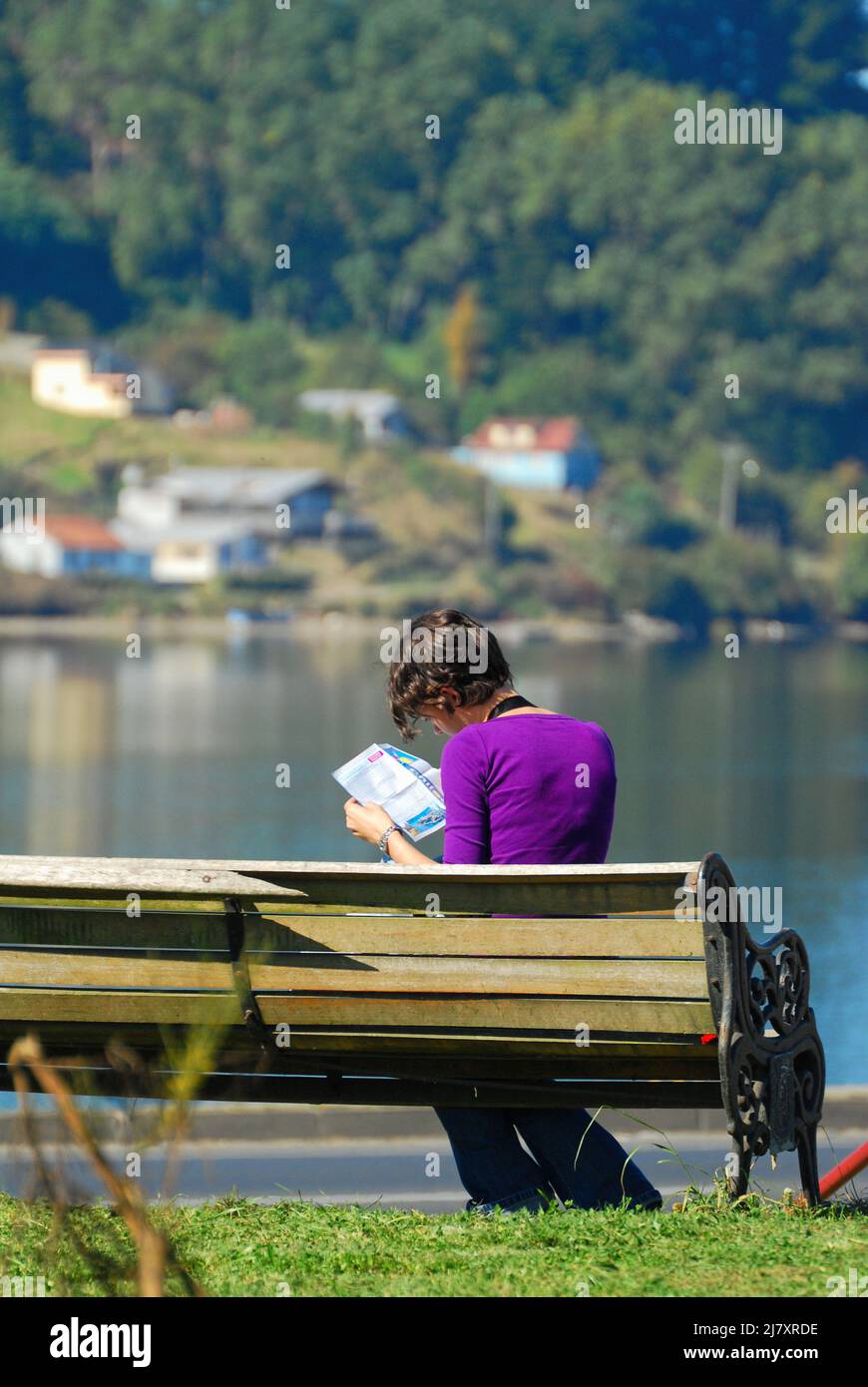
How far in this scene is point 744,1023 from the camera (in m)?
3.20

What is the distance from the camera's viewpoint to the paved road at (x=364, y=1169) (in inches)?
184

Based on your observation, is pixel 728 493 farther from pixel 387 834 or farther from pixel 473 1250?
pixel 473 1250

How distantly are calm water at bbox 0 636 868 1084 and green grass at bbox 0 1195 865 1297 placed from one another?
6.42m

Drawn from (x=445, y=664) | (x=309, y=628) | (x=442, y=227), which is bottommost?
(x=445, y=664)

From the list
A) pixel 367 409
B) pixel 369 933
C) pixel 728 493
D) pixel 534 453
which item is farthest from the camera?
pixel 367 409

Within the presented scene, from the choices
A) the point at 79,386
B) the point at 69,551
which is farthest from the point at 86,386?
the point at 69,551

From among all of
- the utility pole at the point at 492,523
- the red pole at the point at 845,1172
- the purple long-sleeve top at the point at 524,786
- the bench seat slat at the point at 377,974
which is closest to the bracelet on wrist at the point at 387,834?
the purple long-sleeve top at the point at 524,786

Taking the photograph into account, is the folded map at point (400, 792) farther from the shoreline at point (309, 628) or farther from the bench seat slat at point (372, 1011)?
the shoreline at point (309, 628)

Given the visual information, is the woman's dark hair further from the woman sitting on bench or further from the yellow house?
the yellow house

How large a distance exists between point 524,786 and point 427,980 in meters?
0.36

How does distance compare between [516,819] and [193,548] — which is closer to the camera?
[516,819]

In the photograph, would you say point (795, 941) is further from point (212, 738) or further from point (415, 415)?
point (415, 415)

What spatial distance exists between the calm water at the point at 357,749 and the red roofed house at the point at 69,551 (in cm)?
414

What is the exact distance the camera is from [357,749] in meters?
36.8
